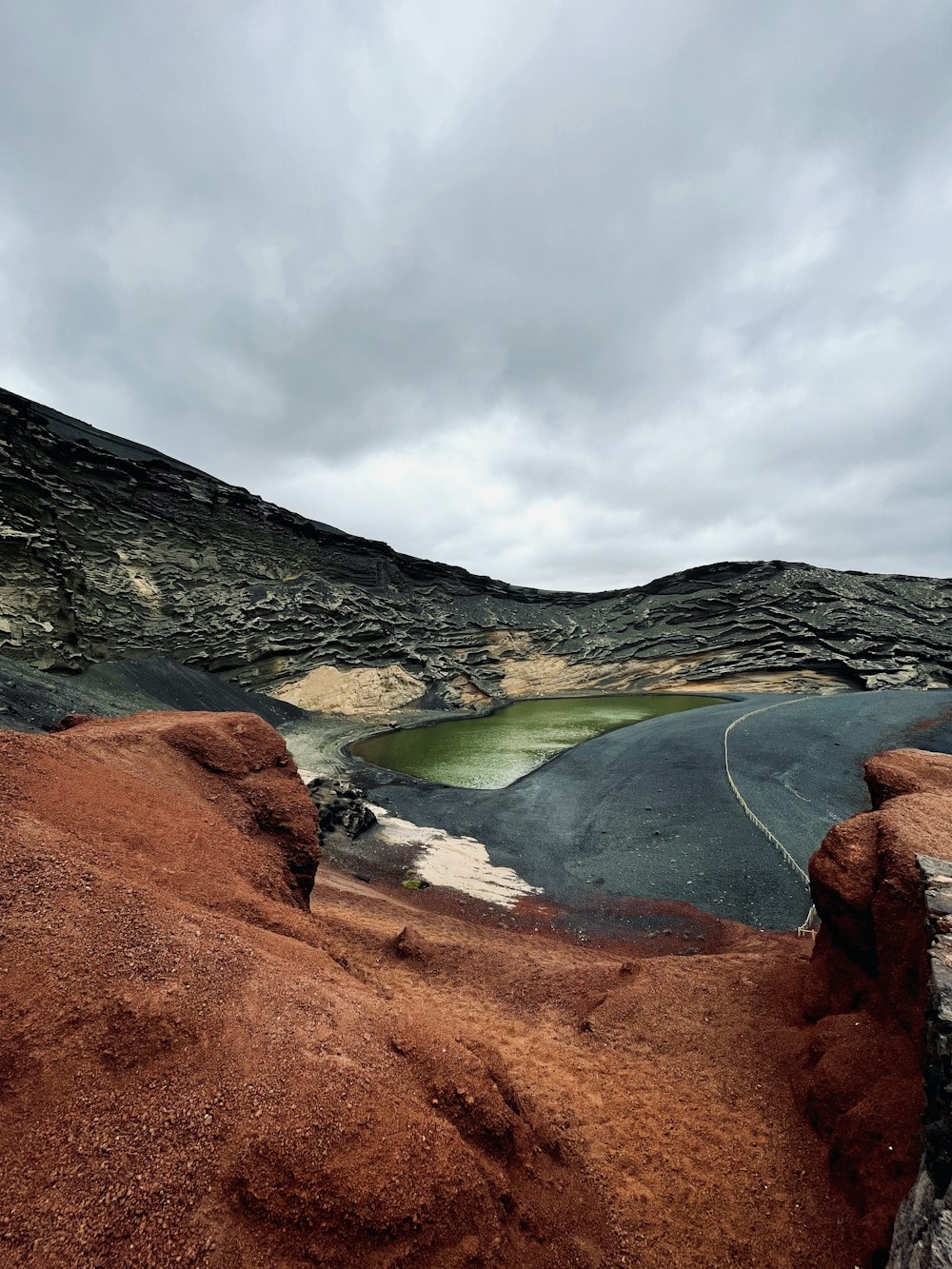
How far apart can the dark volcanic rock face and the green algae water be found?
6446mm

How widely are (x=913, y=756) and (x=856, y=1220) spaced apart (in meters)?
5.38

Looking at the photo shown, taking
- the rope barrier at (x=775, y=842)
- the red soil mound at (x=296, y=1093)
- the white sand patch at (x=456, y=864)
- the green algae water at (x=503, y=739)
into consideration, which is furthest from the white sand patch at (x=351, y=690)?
the red soil mound at (x=296, y=1093)

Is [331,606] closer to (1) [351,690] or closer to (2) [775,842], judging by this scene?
(1) [351,690]

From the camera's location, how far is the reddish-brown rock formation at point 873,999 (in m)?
3.22

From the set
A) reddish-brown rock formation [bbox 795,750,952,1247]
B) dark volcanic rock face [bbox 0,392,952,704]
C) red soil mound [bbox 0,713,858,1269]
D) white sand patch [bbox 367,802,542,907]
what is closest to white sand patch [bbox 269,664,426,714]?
dark volcanic rock face [bbox 0,392,952,704]

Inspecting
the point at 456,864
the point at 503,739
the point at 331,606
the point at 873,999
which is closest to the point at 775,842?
the point at 456,864

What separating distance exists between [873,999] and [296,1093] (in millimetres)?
4750

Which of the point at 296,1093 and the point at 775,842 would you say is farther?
the point at 775,842

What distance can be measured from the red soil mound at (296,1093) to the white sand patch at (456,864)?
5835mm

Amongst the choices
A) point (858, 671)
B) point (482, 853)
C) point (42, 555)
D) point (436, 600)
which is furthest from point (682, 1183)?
point (436, 600)

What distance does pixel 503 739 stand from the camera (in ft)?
90.5

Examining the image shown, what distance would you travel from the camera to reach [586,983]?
20.9ft

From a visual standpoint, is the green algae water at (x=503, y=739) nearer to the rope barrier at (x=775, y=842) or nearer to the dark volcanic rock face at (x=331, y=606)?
the dark volcanic rock face at (x=331, y=606)

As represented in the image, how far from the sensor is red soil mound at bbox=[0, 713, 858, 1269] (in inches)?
84.8
